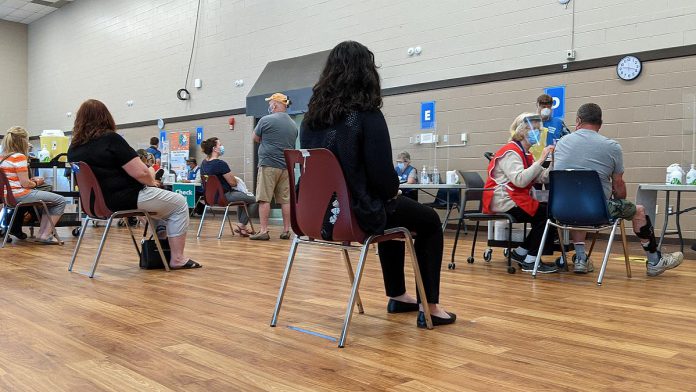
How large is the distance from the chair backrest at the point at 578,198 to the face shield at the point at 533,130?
0.39 metres

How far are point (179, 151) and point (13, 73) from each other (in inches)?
268

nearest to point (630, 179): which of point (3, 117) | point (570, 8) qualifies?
point (570, 8)

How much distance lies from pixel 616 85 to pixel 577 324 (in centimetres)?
449

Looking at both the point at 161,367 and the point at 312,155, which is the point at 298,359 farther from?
the point at 312,155

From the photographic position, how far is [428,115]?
7766 millimetres

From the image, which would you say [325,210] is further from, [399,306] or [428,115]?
[428,115]

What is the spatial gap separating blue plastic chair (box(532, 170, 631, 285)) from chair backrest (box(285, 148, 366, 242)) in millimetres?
1863

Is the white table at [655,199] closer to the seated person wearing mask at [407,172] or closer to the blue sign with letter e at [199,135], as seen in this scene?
the seated person wearing mask at [407,172]

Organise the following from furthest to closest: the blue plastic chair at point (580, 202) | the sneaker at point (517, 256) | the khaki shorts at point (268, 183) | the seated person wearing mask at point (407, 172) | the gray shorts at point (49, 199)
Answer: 1. the seated person wearing mask at point (407, 172)
2. the khaki shorts at point (268, 183)
3. the gray shorts at point (49, 199)
4. the sneaker at point (517, 256)
5. the blue plastic chair at point (580, 202)

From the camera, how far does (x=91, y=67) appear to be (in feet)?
45.2

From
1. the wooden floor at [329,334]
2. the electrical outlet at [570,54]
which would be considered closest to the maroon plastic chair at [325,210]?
the wooden floor at [329,334]

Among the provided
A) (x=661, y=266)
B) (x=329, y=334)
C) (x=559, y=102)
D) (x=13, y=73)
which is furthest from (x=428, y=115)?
(x=13, y=73)

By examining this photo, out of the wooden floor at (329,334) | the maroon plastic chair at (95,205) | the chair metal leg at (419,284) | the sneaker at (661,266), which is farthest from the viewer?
the sneaker at (661,266)

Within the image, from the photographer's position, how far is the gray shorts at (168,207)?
3676mm
